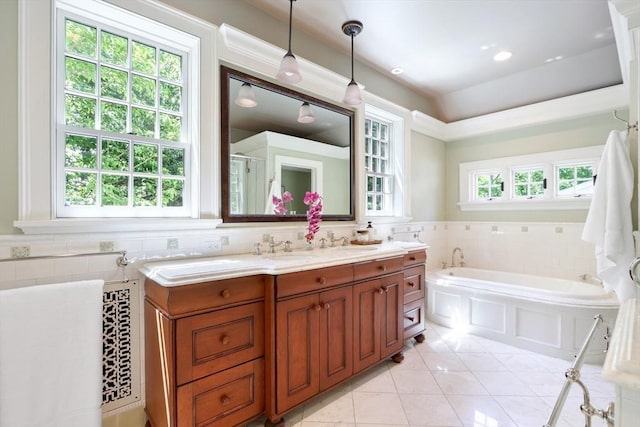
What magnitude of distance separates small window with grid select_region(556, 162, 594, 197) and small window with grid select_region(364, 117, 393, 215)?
75.4 inches

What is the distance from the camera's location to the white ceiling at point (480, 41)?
2.24 metres

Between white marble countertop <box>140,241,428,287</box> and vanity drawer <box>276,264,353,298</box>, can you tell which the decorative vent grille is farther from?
vanity drawer <box>276,264,353,298</box>

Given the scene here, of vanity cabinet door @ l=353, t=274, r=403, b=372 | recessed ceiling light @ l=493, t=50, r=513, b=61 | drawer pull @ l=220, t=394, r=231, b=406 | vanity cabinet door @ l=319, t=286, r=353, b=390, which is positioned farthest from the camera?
recessed ceiling light @ l=493, t=50, r=513, b=61

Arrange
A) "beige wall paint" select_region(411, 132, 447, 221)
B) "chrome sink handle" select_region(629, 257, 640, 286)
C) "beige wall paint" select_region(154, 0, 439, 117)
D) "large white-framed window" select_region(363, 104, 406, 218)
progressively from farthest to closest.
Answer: "beige wall paint" select_region(411, 132, 447, 221) → "large white-framed window" select_region(363, 104, 406, 218) → "beige wall paint" select_region(154, 0, 439, 117) → "chrome sink handle" select_region(629, 257, 640, 286)

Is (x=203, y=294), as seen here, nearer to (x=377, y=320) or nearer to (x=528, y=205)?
(x=377, y=320)

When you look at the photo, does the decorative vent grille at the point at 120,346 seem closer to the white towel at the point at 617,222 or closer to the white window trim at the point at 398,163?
the white window trim at the point at 398,163

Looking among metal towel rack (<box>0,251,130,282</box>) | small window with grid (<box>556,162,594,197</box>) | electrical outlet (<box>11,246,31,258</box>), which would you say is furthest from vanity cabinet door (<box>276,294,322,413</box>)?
small window with grid (<box>556,162,594,197</box>)

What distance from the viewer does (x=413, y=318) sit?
2.76m

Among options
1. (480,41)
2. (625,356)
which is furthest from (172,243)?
(480,41)

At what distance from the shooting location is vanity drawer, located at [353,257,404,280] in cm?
215

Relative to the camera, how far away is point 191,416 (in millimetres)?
1431

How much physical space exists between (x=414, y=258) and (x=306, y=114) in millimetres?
1665

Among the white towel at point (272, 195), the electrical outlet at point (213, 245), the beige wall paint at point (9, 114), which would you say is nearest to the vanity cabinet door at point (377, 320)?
the white towel at point (272, 195)

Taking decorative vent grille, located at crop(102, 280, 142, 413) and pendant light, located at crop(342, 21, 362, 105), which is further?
pendant light, located at crop(342, 21, 362, 105)
